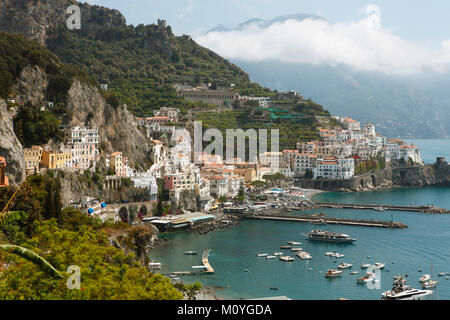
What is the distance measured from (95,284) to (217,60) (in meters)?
82.5

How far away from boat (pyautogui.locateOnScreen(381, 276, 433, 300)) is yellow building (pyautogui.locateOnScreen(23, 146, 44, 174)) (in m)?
21.3

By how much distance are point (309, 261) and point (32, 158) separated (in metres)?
17.9

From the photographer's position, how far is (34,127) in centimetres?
3694

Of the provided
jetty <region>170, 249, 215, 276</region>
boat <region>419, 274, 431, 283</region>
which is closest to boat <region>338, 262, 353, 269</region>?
boat <region>419, 274, 431, 283</region>

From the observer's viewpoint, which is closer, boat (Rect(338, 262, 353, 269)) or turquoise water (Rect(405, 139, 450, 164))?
boat (Rect(338, 262, 353, 269))

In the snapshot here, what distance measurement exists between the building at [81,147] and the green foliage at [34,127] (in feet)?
2.39

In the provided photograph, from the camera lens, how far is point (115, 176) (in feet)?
131

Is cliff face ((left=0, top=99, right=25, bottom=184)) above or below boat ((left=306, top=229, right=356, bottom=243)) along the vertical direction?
above

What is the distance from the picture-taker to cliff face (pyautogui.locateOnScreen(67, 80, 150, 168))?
43.1m

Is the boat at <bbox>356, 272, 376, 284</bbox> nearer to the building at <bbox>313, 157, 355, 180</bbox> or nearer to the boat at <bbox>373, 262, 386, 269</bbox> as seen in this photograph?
the boat at <bbox>373, 262, 386, 269</bbox>

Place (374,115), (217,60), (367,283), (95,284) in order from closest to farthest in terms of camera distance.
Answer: (95,284) < (367,283) < (217,60) < (374,115)

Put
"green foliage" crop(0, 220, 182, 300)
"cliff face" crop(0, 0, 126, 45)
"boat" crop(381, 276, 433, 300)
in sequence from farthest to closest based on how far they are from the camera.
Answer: "cliff face" crop(0, 0, 126, 45) < "boat" crop(381, 276, 433, 300) < "green foliage" crop(0, 220, 182, 300)

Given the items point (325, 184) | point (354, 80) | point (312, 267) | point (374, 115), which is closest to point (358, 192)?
point (325, 184)

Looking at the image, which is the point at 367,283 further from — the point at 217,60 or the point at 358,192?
the point at 217,60
